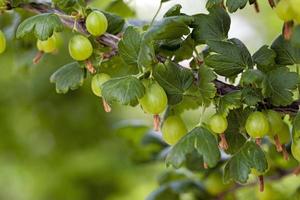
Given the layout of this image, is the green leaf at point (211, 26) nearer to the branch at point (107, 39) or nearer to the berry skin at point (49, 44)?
the branch at point (107, 39)

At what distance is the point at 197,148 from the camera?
2.29 feet

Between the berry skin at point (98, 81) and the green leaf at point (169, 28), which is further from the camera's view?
the berry skin at point (98, 81)

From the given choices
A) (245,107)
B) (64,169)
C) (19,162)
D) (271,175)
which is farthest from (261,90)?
(19,162)

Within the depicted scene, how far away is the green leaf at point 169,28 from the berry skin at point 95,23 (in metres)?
0.09

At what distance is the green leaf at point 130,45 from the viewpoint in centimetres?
71

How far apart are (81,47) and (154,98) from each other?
124 mm

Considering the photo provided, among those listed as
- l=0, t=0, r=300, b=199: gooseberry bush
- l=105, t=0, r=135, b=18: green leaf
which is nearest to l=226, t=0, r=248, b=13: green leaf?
l=0, t=0, r=300, b=199: gooseberry bush

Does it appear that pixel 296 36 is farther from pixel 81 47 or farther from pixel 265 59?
pixel 81 47

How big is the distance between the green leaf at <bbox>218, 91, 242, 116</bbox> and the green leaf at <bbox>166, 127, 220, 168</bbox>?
1.3 inches

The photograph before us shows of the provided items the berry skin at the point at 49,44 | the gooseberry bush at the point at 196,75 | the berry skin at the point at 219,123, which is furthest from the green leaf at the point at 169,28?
the berry skin at the point at 49,44

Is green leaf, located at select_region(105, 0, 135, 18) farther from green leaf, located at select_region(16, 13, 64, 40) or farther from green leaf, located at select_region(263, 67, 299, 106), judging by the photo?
green leaf, located at select_region(263, 67, 299, 106)

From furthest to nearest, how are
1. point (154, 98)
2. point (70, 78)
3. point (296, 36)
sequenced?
point (70, 78) < point (154, 98) < point (296, 36)

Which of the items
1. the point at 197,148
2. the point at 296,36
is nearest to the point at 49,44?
the point at 197,148

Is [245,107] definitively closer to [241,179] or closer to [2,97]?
[241,179]
